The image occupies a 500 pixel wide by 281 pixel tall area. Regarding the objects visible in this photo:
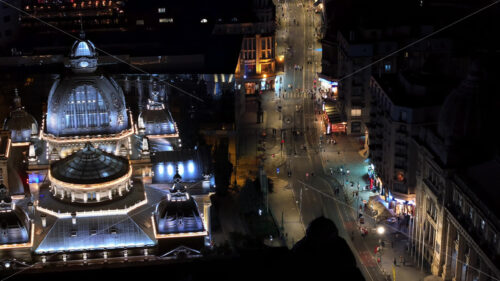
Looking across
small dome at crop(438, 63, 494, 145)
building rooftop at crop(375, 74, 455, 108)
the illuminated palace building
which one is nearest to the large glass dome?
the illuminated palace building

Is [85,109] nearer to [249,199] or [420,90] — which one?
[249,199]

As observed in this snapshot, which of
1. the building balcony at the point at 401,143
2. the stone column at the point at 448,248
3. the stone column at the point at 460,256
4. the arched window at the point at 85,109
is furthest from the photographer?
the building balcony at the point at 401,143

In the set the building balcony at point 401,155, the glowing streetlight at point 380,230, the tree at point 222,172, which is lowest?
the glowing streetlight at point 380,230

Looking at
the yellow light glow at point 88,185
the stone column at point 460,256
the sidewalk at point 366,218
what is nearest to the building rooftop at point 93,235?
the yellow light glow at point 88,185

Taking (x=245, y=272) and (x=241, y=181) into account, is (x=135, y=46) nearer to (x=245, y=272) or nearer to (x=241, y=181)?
(x=241, y=181)

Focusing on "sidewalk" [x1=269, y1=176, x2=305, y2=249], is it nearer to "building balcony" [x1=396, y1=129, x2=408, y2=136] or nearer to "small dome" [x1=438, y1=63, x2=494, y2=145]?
"building balcony" [x1=396, y1=129, x2=408, y2=136]

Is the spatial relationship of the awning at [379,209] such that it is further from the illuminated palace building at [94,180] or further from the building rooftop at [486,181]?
the illuminated palace building at [94,180]
